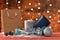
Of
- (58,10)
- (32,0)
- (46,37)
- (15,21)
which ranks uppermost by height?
(32,0)

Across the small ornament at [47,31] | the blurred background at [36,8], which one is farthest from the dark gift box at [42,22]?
the blurred background at [36,8]

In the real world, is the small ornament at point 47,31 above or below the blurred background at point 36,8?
below

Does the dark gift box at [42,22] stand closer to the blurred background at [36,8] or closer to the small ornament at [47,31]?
the small ornament at [47,31]

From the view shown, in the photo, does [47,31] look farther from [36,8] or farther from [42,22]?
[36,8]

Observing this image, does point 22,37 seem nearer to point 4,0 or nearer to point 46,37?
point 46,37

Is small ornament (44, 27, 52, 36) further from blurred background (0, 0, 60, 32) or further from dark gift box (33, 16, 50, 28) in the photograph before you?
blurred background (0, 0, 60, 32)

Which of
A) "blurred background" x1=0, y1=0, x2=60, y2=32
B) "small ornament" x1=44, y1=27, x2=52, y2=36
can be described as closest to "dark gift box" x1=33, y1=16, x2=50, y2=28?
"small ornament" x1=44, y1=27, x2=52, y2=36

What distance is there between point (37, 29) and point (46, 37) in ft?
0.61

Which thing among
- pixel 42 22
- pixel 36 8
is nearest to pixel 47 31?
pixel 42 22

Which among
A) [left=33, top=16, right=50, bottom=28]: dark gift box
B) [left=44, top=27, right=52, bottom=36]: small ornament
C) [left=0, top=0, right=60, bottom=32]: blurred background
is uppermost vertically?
[left=0, top=0, right=60, bottom=32]: blurred background

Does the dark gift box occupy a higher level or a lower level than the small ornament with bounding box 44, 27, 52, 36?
higher

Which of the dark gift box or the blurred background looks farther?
the blurred background

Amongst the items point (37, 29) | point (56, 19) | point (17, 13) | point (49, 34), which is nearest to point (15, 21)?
point (17, 13)

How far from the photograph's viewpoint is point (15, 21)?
6.59 ft
